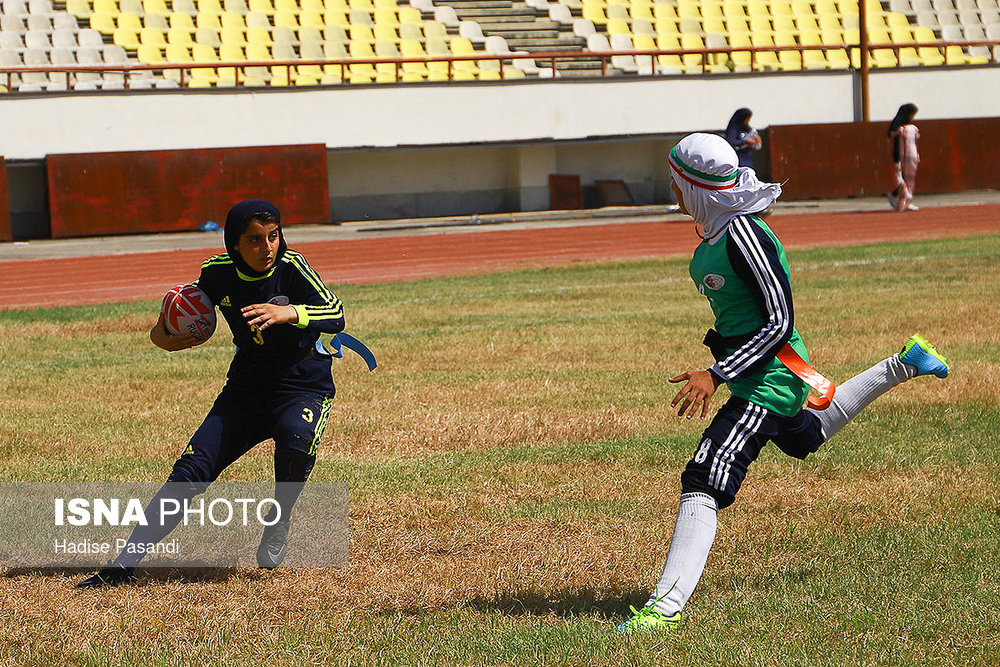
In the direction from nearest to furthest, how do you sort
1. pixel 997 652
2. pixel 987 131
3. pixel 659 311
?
pixel 997 652 < pixel 659 311 < pixel 987 131

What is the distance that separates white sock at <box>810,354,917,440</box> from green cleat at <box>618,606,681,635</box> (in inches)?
46.5

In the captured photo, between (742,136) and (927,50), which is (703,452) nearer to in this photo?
(742,136)

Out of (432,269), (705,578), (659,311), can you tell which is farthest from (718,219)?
(432,269)

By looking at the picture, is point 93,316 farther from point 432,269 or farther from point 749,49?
point 749,49

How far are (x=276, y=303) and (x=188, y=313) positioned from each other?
0.41m

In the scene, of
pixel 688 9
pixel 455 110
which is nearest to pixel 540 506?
pixel 455 110

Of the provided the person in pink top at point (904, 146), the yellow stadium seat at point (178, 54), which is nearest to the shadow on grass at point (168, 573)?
the person in pink top at point (904, 146)

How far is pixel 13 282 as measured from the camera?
20.2m

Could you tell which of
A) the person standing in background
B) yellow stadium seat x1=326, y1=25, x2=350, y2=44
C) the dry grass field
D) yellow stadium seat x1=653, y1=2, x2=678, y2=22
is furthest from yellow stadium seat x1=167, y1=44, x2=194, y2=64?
the dry grass field

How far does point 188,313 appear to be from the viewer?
19.4ft

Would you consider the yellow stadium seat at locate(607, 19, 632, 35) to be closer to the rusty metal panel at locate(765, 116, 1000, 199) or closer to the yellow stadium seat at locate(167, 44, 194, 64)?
the rusty metal panel at locate(765, 116, 1000, 199)

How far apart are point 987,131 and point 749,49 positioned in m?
7.57

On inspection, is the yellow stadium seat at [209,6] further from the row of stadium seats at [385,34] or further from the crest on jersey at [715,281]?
the crest on jersey at [715,281]

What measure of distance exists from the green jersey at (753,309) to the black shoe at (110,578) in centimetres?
272
